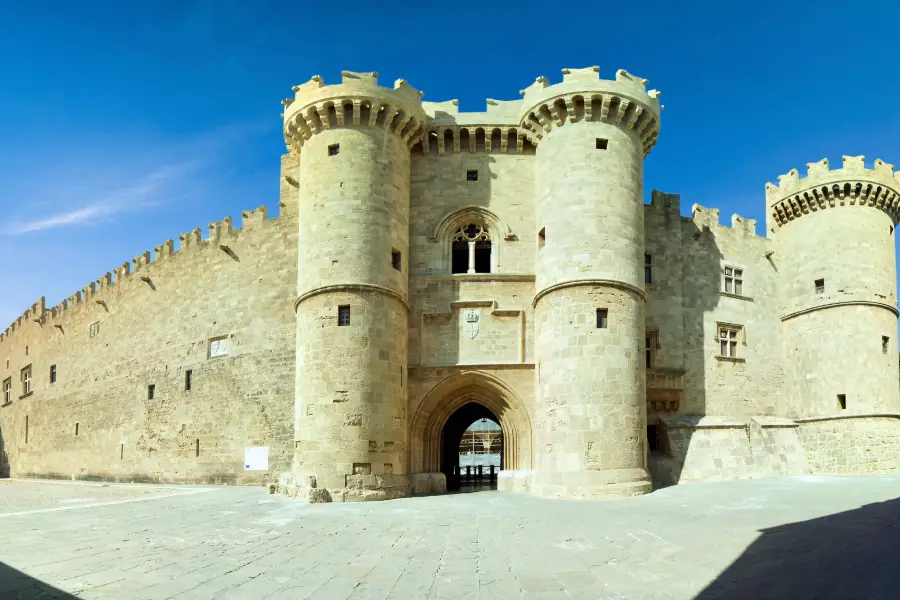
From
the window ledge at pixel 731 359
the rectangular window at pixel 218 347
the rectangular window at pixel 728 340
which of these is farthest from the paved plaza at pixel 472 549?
the rectangular window at pixel 218 347

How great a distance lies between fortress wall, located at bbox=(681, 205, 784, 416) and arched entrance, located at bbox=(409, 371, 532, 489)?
5.01 metres

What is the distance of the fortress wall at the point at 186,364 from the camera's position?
2117 cm

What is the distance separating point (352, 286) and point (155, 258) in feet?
39.1

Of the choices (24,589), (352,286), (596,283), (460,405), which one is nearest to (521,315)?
(596,283)

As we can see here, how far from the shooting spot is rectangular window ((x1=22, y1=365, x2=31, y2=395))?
3648cm

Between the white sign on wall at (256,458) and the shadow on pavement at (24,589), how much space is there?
11.8 meters

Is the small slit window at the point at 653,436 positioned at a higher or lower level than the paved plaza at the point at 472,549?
higher

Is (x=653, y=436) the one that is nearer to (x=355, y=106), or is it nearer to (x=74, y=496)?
(x=355, y=106)

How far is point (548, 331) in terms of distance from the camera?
17.3 meters

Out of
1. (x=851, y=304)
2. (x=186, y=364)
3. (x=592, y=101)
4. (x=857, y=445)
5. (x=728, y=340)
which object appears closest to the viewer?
(x=592, y=101)

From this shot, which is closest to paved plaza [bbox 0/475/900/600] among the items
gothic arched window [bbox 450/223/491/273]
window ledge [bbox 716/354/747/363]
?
window ledge [bbox 716/354/747/363]

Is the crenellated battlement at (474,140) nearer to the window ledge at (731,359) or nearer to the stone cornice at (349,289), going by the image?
the stone cornice at (349,289)

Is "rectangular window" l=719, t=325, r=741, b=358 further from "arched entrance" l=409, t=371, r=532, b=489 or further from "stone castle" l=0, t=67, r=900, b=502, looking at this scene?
"arched entrance" l=409, t=371, r=532, b=489

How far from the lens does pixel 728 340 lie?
21047 millimetres
